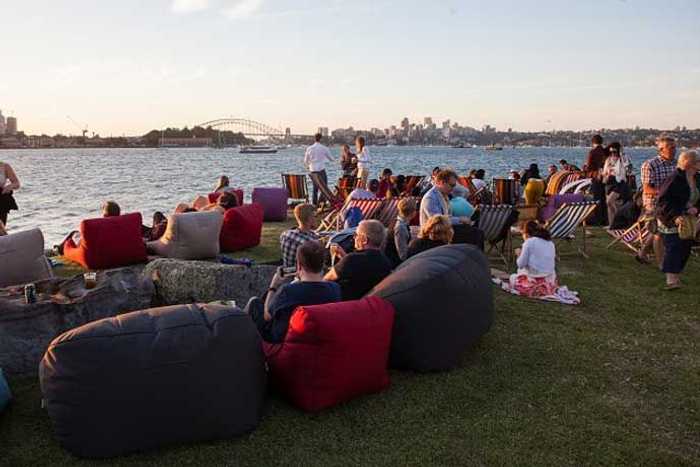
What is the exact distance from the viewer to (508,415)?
373cm

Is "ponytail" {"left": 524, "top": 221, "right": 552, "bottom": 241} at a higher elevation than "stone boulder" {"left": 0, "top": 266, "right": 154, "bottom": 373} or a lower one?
higher

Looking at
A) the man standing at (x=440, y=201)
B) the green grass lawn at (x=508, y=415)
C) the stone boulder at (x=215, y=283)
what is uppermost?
the man standing at (x=440, y=201)

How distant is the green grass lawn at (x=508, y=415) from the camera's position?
3.26 m

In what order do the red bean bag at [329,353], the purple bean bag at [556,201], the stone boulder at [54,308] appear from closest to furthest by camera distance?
the red bean bag at [329,353], the stone boulder at [54,308], the purple bean bag at [556,201]

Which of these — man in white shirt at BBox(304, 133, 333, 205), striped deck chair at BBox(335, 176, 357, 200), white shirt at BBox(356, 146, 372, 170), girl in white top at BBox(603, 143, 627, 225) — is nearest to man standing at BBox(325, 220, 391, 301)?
girl in white top at BBox(603, 143, 627, 225)

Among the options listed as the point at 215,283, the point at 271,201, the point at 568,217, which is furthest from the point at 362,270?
the point at 271,201

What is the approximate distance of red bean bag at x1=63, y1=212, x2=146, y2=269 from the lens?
738cm

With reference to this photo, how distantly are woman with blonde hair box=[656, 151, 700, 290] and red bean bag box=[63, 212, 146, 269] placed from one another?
20.5 feet

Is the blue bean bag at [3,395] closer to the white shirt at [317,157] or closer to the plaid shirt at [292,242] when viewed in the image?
the plaid shirt at [292,242]

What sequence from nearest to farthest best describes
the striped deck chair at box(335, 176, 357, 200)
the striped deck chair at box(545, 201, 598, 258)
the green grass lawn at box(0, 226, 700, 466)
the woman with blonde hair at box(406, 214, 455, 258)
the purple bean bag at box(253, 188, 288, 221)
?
the green grass lawn at box(0, 226, 700, 466) < the woman with blonde hair at box(406, 214, 455, 258) < the striped deck chair at box(545, 201, 598, 258) < the purple bean bag at box(253, 188, 288, 221) < the striped deck chair at box(335, 176, 357, 200)

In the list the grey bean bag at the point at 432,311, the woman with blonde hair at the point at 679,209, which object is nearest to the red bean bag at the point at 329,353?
the grey bean bag at the point at 432,311

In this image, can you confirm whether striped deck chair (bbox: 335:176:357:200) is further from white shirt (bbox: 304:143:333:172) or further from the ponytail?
the ponytail

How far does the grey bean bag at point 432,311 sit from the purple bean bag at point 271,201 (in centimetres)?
792

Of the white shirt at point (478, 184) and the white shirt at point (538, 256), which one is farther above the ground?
the white shirt at point (478, 184)
